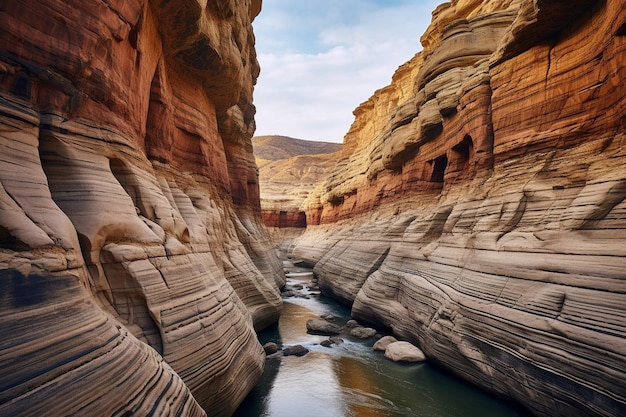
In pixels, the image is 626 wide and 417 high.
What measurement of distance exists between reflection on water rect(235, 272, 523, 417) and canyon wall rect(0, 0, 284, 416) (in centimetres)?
88

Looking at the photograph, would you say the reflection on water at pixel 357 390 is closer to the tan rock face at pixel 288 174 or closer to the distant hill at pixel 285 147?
the tan rock face at pixel 288 174

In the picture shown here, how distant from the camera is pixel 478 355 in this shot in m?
7.40

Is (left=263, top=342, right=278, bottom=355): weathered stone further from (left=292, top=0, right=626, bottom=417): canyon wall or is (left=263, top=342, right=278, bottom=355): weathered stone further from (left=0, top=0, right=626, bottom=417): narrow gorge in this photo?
(left=292, top=0, right=626, bottom=417): canyon wall

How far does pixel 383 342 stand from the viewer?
10.7 metres

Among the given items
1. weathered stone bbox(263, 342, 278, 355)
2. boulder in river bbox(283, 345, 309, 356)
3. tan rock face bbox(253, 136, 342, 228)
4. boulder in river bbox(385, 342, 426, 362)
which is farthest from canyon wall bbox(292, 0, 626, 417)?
tan rock face bbox(253, 136, 342, 228)

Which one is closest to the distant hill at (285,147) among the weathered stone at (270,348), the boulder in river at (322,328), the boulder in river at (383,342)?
the boulder in river at (322,328)

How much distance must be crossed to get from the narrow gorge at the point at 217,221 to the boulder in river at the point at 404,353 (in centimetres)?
35

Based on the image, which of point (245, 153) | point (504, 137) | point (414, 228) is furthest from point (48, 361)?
point (245, 153)

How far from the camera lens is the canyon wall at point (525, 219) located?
218 inches

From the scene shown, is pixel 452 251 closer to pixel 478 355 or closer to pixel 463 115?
pixel 478 355

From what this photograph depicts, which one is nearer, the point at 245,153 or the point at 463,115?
the point at 463,115

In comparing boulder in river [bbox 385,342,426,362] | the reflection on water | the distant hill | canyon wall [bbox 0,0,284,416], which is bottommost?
the reflection on water

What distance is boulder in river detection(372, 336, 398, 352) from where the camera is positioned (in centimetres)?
1050

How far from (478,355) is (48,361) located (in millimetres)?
7919
